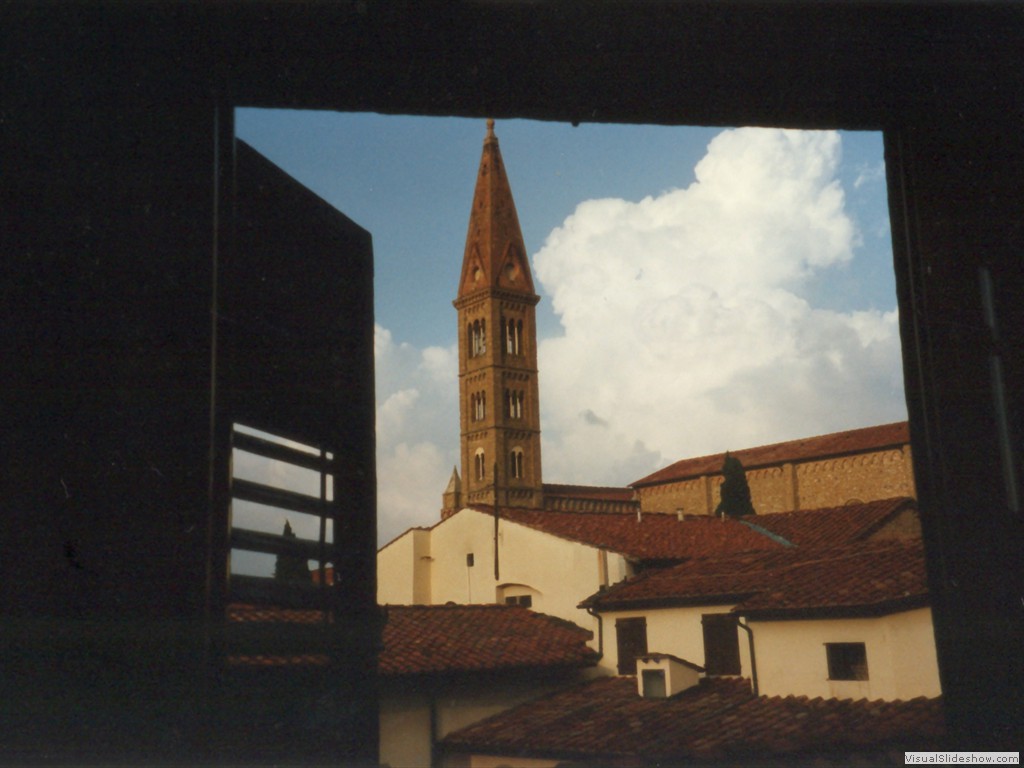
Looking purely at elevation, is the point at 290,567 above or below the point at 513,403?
below

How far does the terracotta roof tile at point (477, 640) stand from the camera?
29.6ft

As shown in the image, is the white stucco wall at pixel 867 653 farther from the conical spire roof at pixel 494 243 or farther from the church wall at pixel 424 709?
the conical spire roof at pixel 494 243

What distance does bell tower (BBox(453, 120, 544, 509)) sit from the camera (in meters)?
44.2

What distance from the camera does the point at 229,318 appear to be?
1.72 meters

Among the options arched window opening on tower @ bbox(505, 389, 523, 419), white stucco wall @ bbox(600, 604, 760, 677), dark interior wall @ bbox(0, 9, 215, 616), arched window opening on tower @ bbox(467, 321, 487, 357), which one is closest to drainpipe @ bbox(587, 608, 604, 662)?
white stucco wall @ bbox(600, 604, 760, 677)

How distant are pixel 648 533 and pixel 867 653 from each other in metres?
6.75

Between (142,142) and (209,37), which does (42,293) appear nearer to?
(142,142)

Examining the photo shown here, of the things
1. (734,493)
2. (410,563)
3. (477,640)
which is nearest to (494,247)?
(734,493)

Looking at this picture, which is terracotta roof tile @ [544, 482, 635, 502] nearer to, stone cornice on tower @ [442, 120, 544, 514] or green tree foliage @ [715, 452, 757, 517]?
stone cornice on tower @ [442, 120, 544, 514]

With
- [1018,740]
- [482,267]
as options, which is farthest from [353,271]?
[482,267]

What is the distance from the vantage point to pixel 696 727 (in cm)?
850

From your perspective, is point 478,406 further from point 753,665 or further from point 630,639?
point 753,665

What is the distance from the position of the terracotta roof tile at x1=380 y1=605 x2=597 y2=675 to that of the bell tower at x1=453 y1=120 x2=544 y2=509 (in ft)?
103

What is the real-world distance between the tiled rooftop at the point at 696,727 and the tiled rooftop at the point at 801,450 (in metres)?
27.2
